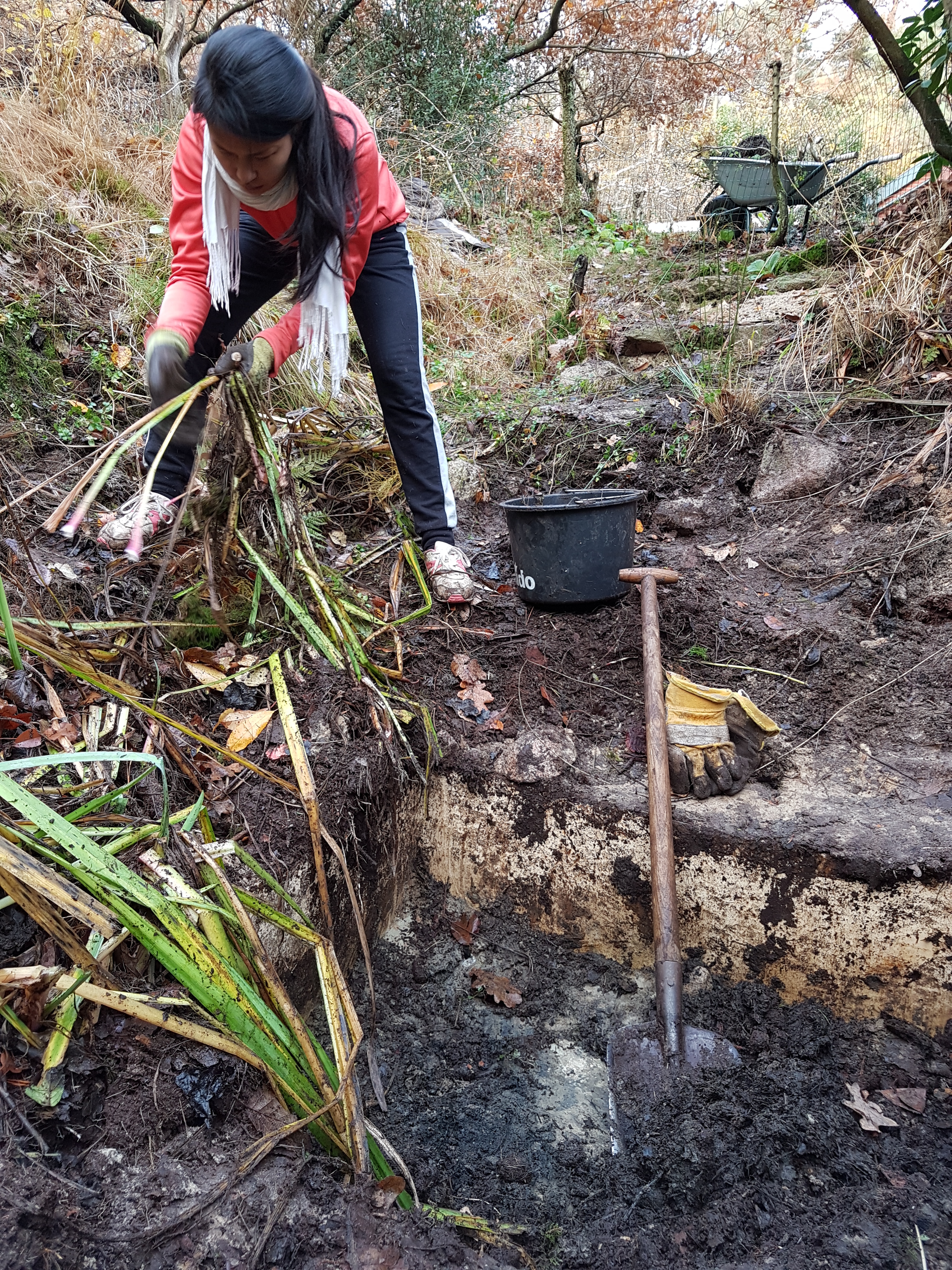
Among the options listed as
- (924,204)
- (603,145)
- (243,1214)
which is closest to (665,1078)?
(243,1214)

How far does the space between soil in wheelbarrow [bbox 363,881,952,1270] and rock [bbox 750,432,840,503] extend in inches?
91.6

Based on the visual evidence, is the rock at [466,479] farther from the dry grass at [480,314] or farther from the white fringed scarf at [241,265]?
the white fringed scarf at [241,265]

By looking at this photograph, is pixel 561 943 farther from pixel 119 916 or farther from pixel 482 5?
pixel 482 5

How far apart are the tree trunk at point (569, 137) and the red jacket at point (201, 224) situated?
6.81 meters

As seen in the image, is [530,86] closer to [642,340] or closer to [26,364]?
[642,340]

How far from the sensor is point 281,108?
1.81m

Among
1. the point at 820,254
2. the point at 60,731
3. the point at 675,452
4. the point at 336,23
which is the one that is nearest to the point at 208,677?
the point at 60,731

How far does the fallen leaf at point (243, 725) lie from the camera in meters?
2.03

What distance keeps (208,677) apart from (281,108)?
1488mm

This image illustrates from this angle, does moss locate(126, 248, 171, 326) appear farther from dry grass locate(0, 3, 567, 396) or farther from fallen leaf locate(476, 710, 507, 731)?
fallen leaf locate(476, 710, 507, 731)

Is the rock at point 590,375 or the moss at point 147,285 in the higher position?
the moss at point 147,285

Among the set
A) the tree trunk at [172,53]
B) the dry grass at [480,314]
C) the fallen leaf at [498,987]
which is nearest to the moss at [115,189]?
the tree trunk at [172,53]

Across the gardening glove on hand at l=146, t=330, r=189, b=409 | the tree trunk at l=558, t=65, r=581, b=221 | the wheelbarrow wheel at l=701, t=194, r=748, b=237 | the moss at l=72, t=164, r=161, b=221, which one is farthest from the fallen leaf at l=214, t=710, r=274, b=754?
the tree trunk at l=558, t=65, r=581, b=221

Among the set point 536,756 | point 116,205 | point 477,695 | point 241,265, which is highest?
point 116,205
